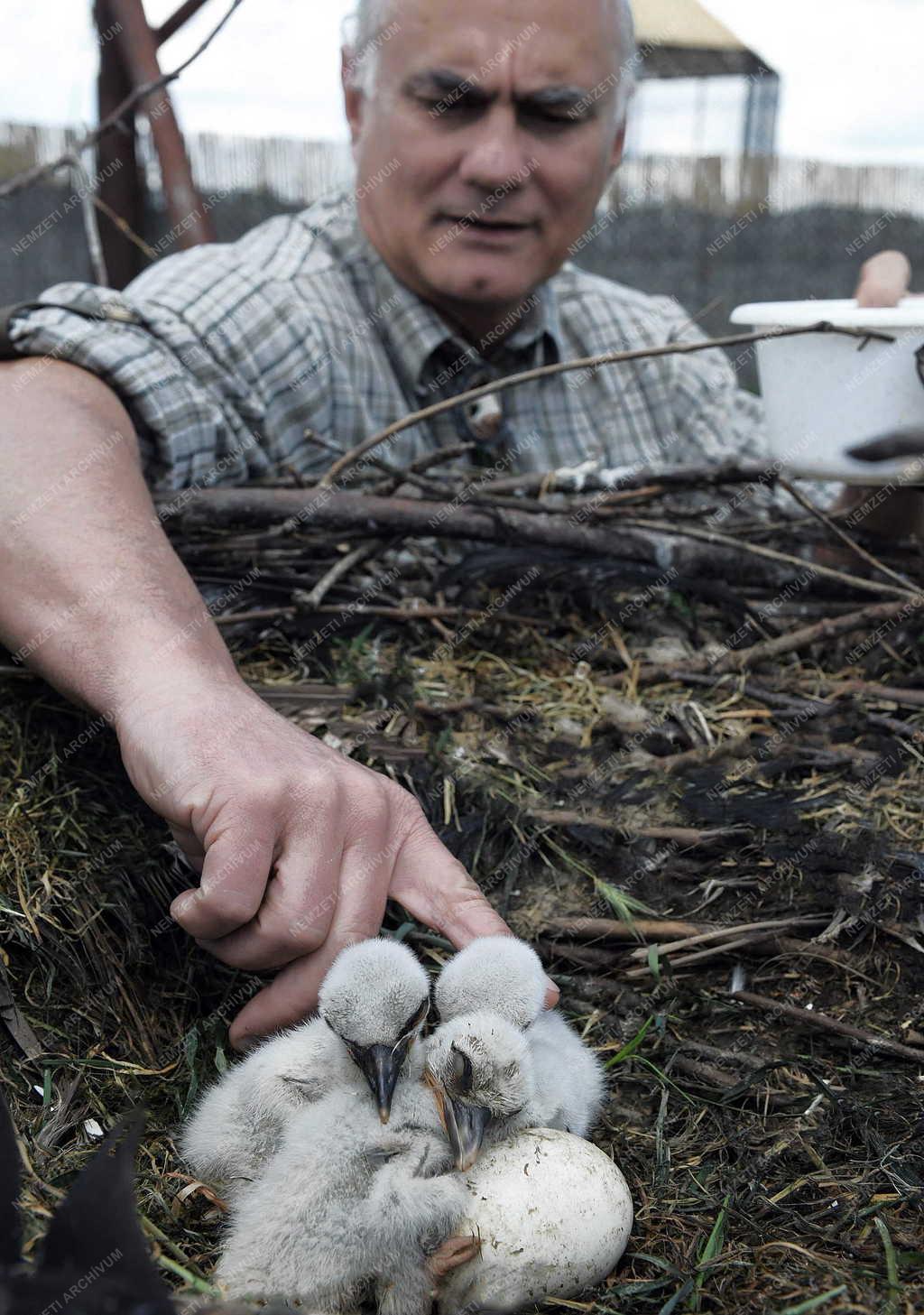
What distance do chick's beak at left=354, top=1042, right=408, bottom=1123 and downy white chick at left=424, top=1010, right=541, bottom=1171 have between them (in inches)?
2.2

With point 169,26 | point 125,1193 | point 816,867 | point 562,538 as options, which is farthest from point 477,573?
point 169,26

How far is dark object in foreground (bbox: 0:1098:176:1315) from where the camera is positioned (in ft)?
2.70

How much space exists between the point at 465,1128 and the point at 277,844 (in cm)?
42

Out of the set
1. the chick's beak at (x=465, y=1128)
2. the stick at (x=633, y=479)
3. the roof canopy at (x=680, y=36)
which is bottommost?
the chick's beak at (x=465, y=1128)

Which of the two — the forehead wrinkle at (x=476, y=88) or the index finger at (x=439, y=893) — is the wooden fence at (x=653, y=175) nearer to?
the forehead wrinkle at (x=476, y=88)

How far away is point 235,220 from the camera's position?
21.5 ft

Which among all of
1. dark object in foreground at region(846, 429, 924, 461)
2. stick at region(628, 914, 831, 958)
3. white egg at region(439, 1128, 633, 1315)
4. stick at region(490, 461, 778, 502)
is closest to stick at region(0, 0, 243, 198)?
stick at region(490, 461, 778, 502)

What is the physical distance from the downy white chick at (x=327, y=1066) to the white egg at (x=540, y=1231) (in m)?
0.17

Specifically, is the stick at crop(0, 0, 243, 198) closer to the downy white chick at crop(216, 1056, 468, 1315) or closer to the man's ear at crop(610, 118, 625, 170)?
the man's ear at crop(610, 118, 625, 170)

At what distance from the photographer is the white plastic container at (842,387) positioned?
85.8 inches

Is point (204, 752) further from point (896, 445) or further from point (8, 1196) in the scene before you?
point (896, 445)

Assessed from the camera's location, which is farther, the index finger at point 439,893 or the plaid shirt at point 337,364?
the plaid shirt at point 337,364

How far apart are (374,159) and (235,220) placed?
388 centimetres

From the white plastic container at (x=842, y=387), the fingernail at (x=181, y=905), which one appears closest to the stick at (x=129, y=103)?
the white plastic container at (x=842, y=387)
